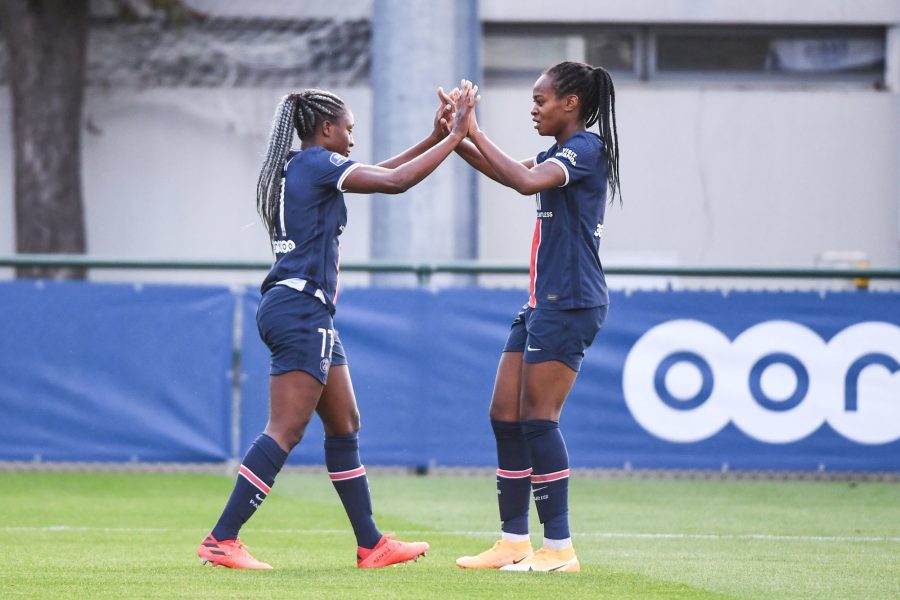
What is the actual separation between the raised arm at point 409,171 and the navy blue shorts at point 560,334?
767 millimetres

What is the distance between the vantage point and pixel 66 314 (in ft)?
35.0

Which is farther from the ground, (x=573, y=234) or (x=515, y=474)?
(x=573, y=234)

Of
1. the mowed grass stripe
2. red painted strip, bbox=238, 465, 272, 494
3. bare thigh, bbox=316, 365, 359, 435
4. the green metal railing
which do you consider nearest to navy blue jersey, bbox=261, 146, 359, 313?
bare thigh, bbox=316, 365, 359, 435

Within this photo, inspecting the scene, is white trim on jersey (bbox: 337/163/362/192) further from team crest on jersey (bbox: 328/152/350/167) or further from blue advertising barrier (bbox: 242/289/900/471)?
blue advertising barrier (bbox: 242/289/900/471)

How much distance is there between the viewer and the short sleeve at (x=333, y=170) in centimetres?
586

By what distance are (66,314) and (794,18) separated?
26.9 ft

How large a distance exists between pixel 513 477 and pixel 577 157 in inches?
54.4

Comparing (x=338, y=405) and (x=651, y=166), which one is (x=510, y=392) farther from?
(x=651, y=166)

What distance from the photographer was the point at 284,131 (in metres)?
6.03

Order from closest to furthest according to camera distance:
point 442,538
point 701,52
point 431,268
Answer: point 442,538 < point 431,268 < point 701,52

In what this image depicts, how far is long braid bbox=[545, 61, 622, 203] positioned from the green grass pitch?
1.72 m

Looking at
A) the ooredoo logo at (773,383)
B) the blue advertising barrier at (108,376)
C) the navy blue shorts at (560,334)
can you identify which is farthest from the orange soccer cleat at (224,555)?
the ooredoo logo at (773,383)

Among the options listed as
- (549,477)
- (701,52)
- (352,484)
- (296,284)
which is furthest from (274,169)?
(701,52)

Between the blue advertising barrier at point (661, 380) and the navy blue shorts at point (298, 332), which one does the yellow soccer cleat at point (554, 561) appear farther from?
the blue advertising barrier at point (661, 380)
